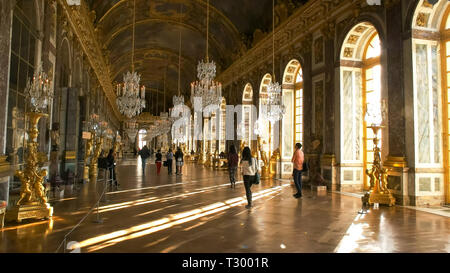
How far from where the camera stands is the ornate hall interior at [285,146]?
4.52 m

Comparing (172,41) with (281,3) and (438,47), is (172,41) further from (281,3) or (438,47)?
(438,47)

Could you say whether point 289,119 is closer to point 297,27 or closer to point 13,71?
point 297,27

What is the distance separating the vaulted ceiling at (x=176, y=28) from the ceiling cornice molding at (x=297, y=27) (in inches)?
→ 36.7

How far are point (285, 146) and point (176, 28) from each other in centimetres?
1346

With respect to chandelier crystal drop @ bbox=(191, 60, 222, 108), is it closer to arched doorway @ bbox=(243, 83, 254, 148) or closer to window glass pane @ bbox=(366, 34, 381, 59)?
window glass pane @ bbox=(366, 34, 381, 59)

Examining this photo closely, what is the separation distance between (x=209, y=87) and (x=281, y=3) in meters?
5.36

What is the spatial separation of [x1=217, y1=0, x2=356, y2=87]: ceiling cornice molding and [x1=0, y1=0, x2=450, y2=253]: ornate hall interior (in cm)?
7

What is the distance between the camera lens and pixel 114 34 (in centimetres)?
2117

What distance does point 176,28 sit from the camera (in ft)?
74.3

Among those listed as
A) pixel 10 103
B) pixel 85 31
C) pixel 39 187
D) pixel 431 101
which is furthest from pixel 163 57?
pixel 39 187

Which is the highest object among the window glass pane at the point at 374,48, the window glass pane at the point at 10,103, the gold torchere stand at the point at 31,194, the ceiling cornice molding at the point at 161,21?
the ceiling cornice molding at the point at 161,21

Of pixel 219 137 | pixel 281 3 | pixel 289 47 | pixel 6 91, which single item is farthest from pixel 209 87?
pixel 219 137

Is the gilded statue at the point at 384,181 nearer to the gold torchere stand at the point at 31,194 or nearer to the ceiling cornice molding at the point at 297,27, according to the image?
the ceiling cornice molding at the point at 297,27

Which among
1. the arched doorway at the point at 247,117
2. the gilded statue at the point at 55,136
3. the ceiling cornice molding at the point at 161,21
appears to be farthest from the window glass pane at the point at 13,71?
the ceiling cornice molding at the point at 161,21
